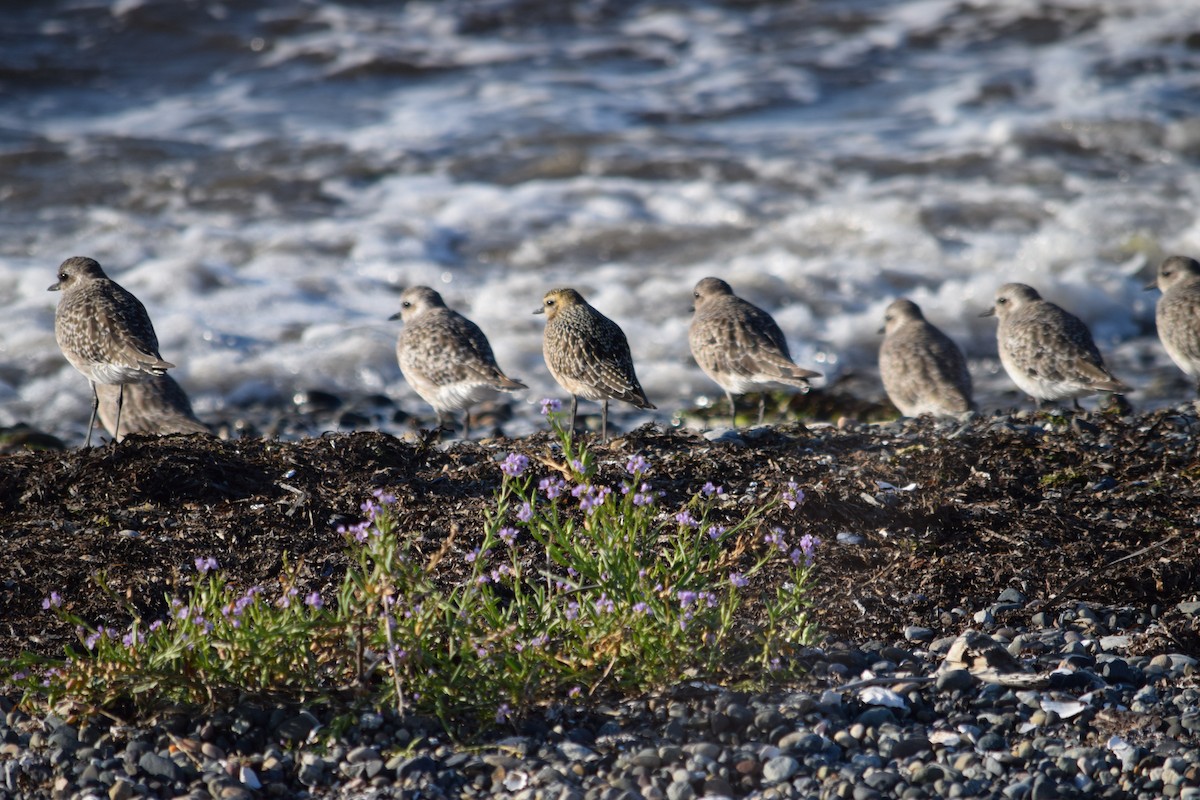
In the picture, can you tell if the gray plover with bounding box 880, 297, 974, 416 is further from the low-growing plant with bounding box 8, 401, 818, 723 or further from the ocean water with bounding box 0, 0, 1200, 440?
the low-growing plant with bounding box 8, 401, 818, 723

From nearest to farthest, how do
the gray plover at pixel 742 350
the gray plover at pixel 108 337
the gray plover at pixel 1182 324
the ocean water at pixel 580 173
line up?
1. the gray plover at pixel 108 337
2. the gray plover at pixel 742 350
3. the gray plover at pixel 1182 324
4. the ocean water at pixel 580 173

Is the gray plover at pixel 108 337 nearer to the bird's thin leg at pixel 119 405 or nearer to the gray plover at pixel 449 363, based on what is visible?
the bird's thin leg at pixel 119 405

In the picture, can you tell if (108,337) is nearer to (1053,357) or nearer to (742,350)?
(742,350)

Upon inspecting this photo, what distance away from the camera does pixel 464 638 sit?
4.30 meters

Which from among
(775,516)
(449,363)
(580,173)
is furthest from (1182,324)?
(580,173)

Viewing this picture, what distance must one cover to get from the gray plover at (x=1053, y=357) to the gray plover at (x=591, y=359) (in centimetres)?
275

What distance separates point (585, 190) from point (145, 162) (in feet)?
20.0

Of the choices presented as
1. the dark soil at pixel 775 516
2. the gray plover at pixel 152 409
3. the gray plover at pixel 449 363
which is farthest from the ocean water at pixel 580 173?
the dark soil at pixel 775 516

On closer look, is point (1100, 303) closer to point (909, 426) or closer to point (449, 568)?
point (909, 426)

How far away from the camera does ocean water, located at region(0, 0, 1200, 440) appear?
12.1 m

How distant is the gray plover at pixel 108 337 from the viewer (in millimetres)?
7688

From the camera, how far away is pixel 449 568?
215 inches

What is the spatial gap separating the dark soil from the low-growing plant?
521 mm

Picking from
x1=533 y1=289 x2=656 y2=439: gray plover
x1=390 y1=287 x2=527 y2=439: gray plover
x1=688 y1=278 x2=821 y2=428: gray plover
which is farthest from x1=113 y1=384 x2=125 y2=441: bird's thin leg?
x1=688 y1=278 x2=821 y2=428: gray plover
